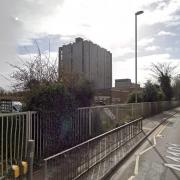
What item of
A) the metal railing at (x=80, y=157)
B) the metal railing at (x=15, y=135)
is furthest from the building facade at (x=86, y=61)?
the metal railing at (x=15, y=135)

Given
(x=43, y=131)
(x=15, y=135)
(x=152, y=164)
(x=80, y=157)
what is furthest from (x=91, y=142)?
(x=152, y=164)

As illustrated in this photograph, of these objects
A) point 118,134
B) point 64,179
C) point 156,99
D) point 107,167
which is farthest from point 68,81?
point 156,99

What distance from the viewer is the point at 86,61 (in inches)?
1313

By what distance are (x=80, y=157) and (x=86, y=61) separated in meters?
25.3

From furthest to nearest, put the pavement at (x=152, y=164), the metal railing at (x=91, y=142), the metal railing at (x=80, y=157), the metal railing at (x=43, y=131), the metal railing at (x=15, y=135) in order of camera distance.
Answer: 1. the pavement at (x=152, y=164)
2. the metal railing at (x=43, y=131)
3. the metal railing at (x=15, y=135)
4. the metal railing at (x=91, y=142)
5. the metal railing at (x=80, y=157)

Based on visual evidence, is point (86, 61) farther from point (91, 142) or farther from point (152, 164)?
point (91, 142)

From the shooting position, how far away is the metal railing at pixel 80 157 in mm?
6787

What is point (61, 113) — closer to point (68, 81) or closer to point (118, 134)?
point (118, 134)

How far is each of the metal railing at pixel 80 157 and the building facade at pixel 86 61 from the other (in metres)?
7.32

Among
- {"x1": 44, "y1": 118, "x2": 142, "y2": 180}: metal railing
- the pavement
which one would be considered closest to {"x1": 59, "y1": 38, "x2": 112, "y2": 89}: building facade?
the pavement

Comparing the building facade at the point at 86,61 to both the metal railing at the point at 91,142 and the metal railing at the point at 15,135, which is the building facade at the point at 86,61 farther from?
the metal railing at the point at 15,135

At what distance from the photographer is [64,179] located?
750 centimetres

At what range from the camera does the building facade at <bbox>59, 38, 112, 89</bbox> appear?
21.2 meters

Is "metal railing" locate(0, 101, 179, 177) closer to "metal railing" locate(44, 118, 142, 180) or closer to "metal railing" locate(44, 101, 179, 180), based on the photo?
"metal railing" locate(44, 101, 179, 180)
